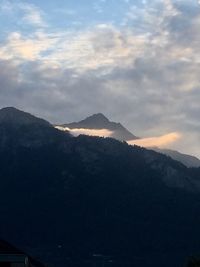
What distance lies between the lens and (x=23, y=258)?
59750 mm

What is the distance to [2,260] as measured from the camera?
193 ft

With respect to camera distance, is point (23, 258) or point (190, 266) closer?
point (23, 258)

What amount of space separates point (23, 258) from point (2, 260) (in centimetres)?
167

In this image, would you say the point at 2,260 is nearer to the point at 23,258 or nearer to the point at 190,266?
the point at 23,258

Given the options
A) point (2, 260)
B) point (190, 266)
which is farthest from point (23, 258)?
point (190, 266)

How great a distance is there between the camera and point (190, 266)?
87812 millimetres

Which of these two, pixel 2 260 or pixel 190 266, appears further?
pixel 190 266

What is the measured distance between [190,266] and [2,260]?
3398cm

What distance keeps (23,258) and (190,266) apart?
3259cm
